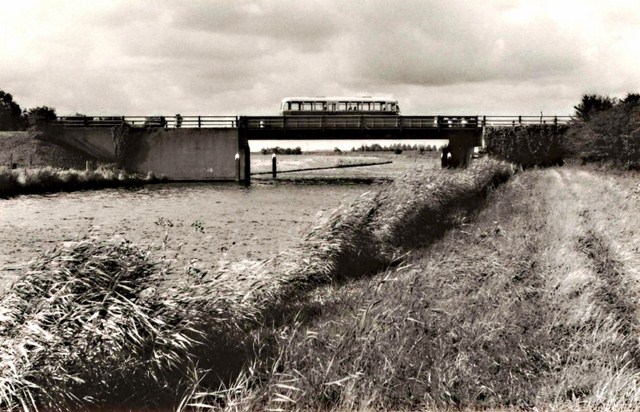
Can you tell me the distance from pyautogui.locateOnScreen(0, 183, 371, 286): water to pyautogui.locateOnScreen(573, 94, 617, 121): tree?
24.1 m

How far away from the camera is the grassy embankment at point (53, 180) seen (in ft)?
119

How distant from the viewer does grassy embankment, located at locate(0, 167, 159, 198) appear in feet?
119

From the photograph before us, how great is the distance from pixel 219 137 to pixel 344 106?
11872mm

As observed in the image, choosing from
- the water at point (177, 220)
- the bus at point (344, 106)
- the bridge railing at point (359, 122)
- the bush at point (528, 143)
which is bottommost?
the water at point (177, 220)

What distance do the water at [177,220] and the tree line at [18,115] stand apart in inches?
759

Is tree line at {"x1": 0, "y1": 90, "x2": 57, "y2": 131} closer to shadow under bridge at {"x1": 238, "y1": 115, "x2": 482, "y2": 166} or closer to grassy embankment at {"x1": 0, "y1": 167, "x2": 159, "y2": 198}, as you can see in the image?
grassy embankment at {"x1": 0, "y1": 167, "x2": 159, "y2": 198}

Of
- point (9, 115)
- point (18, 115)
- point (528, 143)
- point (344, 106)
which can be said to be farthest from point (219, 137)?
point (18, 115)

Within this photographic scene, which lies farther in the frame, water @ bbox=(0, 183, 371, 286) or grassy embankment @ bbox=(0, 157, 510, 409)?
water @ bbox=(0, 183, 371, 286)

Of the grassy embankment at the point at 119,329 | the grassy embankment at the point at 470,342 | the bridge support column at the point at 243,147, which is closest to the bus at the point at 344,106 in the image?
the bridge support column at the point at 243,147

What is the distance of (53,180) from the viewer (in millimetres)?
39656

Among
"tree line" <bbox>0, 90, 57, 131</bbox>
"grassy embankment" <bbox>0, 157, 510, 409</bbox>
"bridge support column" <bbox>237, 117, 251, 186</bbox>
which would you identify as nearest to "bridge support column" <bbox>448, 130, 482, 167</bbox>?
"bridge support column" <bbox>237, 117, 251, 186</bbox>

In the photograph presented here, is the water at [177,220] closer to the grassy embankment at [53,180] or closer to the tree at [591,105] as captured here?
the grassy embankment at [53,180]

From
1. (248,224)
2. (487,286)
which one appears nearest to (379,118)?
(248,224)

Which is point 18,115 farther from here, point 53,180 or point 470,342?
point 470,342
